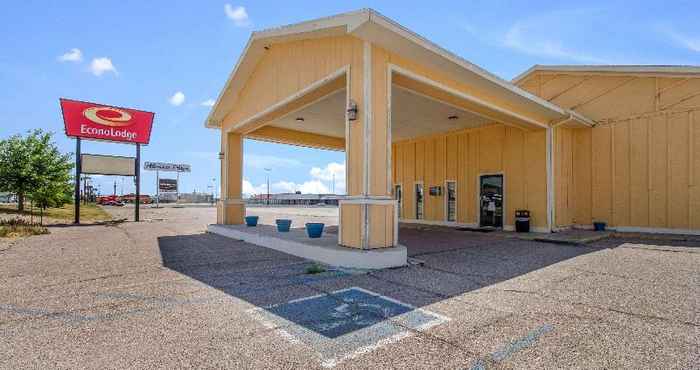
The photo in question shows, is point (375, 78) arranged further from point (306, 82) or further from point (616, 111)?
point (616, 111)

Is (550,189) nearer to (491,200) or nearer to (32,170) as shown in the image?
(491,200)

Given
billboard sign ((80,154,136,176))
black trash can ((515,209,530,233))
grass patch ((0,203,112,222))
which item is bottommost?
grass patch ((0,203,112,222))

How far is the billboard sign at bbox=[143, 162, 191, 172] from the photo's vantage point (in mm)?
59000

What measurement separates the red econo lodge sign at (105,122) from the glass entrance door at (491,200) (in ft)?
55.9

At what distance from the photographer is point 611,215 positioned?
11945 mm

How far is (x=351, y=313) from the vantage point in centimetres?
386

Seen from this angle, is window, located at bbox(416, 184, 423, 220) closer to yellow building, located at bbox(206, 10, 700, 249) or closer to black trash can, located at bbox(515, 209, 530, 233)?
yellow building, located at bbox(206, 10, 700, 249)

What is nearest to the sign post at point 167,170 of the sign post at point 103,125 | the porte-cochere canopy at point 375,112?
the sign post at point 103,125

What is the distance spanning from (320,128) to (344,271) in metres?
8.71

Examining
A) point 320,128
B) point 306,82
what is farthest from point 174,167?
point 306,82

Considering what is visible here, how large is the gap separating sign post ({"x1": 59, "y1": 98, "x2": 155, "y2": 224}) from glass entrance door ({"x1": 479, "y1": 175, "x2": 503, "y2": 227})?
56.0 ft

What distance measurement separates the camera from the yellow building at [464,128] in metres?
6.50

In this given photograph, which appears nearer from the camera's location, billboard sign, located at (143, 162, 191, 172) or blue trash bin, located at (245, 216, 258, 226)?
blue trash bin, located at (245, 216, 258, 226)

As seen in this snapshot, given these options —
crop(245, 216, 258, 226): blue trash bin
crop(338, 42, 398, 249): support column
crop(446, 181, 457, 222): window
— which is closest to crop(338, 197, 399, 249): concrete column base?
crop(338, 42, 398, 249): support column
